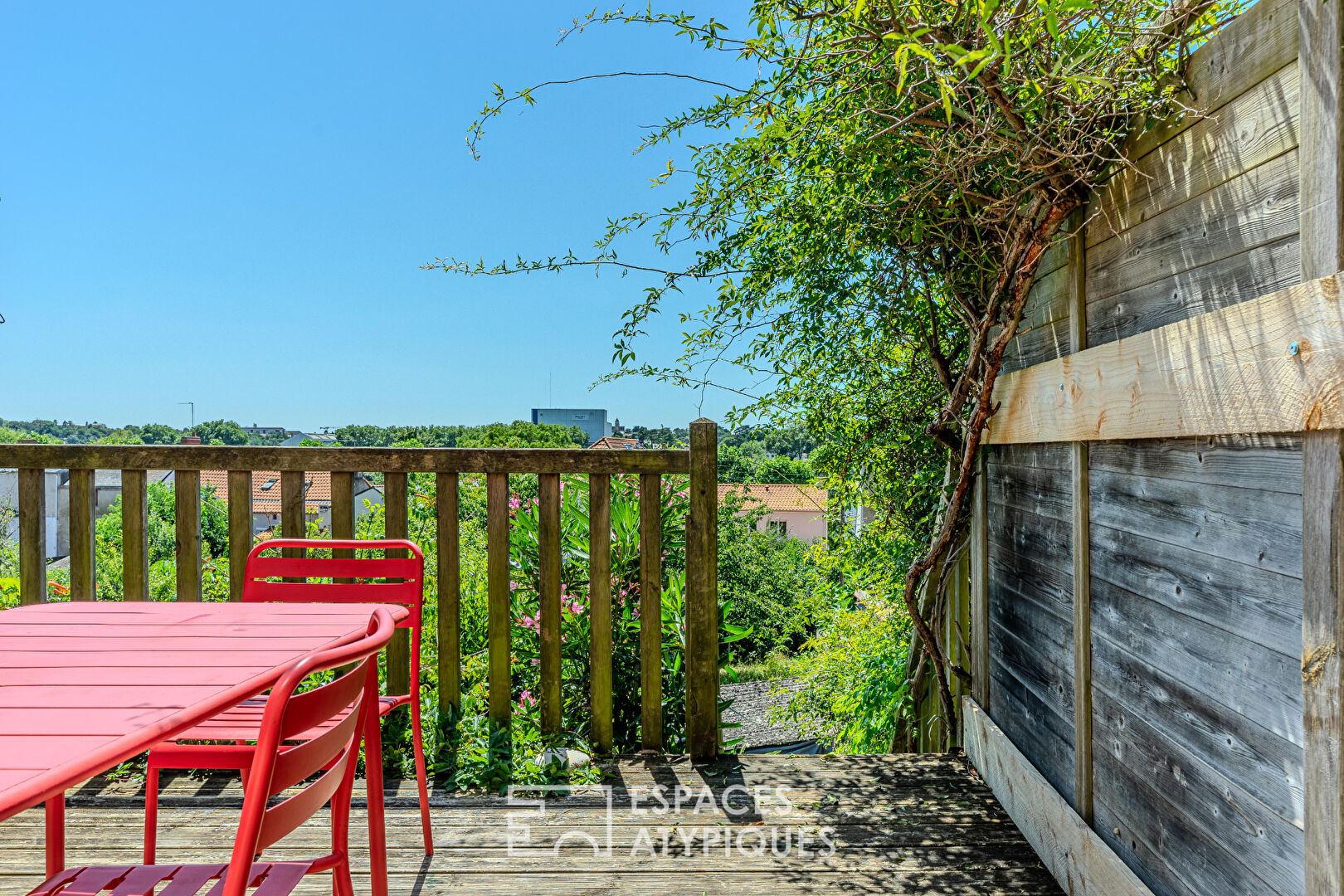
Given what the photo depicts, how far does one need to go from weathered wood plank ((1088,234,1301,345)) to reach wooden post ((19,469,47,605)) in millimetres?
3291

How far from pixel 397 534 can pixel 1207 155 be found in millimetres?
2365

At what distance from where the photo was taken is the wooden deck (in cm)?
174

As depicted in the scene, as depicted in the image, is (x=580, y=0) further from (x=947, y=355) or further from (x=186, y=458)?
(x=186, y=458)

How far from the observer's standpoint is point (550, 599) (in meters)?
2.41

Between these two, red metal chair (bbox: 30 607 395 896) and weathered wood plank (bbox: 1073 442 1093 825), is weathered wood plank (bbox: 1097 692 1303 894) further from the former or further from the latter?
red metal chair (bbox: 30 607 395 896)

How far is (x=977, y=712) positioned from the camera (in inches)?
94.6

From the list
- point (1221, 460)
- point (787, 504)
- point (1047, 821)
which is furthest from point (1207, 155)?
point (787, 504)

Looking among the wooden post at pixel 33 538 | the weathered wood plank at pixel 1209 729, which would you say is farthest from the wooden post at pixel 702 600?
the wooden post at pixel 33 538

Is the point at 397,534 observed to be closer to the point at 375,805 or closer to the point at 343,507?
the point at 343,507

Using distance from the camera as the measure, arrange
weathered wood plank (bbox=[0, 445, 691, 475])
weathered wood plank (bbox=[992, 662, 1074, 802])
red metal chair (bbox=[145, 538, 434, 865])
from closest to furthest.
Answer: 1. red metal chair (bbox=[145, 538, 434, 865])
2. weathered wood plank (bbox=[992, 662, 1074, 802])
3. weathered wood plank (bbox=[0, 445, 691, 475])

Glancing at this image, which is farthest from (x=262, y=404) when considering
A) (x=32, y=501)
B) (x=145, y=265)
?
(x=32, y=501)

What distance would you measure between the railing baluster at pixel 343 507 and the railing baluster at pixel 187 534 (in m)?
0.47

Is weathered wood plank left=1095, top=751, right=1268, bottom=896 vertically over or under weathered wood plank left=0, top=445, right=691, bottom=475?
under

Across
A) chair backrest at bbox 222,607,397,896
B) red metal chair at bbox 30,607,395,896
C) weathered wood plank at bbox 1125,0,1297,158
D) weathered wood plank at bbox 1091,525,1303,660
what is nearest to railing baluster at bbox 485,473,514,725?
red metal chair at bbox 30,607,395,896
